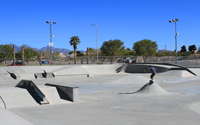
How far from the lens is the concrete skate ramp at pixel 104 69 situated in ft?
105

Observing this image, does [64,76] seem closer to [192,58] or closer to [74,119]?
[74,119]

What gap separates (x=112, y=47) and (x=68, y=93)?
63739 mm

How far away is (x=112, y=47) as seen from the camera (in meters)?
72.9

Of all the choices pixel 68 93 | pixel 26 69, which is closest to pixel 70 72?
pixel 26 69

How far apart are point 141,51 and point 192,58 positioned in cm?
3372

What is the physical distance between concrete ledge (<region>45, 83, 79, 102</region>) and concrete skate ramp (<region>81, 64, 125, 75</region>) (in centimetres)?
2143

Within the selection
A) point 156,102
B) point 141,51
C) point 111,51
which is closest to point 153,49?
point 141,51

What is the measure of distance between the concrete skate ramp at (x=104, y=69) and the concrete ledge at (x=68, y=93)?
2143 centimetres

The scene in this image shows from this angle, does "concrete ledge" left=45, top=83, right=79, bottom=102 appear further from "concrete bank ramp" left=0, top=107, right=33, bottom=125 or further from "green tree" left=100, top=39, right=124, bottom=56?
"green tree" left=100, top=39, right=124, bottom=56

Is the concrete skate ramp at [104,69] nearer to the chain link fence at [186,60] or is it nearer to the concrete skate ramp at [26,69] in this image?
the concrete skate ramp at [26,69]

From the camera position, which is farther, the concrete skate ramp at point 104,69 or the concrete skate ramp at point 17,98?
the concrete skate ramp at point 104,69

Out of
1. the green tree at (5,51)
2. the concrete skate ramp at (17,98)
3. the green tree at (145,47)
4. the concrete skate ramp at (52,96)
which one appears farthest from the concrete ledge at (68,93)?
the green tree at (5,51)

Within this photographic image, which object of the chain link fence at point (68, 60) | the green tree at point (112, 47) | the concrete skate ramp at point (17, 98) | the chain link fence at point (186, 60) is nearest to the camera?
the concrete skate ramp at point (17, 98)

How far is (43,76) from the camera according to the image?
25000 millimetres
